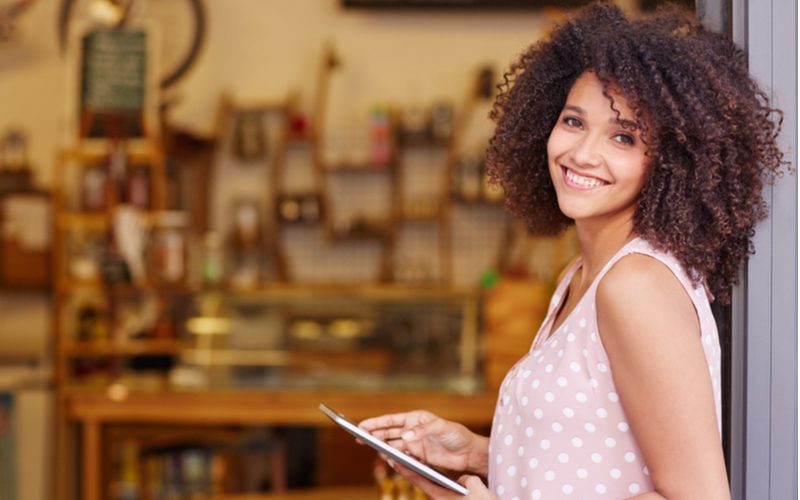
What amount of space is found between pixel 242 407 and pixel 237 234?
1959 mm

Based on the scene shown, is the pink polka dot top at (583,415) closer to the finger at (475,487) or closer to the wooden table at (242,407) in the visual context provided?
the finger at (475,487)

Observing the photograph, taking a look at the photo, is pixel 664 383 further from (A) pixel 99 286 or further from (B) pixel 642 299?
(A) pixel 99 286

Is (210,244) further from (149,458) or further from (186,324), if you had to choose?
(149,458)

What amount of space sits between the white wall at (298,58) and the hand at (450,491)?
536cm

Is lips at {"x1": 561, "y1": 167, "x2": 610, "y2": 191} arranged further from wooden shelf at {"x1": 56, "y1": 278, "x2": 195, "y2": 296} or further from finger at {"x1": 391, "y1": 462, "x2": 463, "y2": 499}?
wooden shelf at {"x1": 56, "y1": 278, "x2": 195, "y2": 296}

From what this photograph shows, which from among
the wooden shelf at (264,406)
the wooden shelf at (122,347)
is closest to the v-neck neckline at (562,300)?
the wooden shelf at (264,406)

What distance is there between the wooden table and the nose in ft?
11.1

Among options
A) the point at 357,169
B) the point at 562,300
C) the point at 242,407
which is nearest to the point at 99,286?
the point at 242,407

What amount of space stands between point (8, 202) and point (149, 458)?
2286 mm

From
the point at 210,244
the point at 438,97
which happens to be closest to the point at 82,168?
the point at 210,244

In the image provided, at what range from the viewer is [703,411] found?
4.05 ft

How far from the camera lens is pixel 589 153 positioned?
139 cm

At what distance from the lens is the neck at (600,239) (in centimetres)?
145

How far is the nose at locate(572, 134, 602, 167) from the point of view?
4.57 feet
